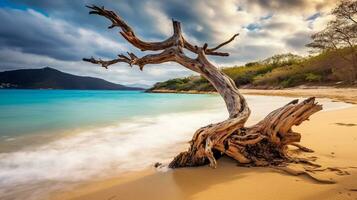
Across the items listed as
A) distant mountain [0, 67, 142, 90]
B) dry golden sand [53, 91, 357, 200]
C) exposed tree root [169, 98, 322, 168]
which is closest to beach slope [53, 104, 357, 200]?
dry golden sand [53, 91, 357, 200]

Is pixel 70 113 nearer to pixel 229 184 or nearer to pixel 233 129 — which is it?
pixel 233 129

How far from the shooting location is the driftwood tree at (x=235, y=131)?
10.4 feet

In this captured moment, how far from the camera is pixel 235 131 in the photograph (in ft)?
11.1

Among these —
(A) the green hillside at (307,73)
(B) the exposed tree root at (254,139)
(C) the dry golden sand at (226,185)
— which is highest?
(A) the green hillside at (307,73)

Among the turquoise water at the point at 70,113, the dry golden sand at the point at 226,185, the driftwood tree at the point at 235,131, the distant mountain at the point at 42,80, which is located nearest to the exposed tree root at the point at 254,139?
the driftwood tree at the point at 235,131

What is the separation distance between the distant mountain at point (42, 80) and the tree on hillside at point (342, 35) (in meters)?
143

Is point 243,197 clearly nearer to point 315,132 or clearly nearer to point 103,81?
point 315,132

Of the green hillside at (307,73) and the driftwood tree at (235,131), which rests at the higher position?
the green hillside at (307,73)

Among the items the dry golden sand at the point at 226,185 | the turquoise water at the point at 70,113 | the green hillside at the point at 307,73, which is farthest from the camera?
the green hillside at the point at 307,73

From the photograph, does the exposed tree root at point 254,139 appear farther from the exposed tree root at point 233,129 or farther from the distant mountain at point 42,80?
the distant mountain at point 42,80

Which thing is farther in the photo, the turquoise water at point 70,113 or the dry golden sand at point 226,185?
the turquoise water at point 70,113

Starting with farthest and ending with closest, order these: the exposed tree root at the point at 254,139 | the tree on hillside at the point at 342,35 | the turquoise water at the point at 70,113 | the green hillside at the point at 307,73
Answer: the green hillside at the point at 307,73 → the tree on hillside at the point at 342,35 → the turquoise water at the point at 70,113 → the exposed tree root at the point at 254,139

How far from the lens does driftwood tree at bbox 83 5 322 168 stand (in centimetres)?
316

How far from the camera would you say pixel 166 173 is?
316cm
